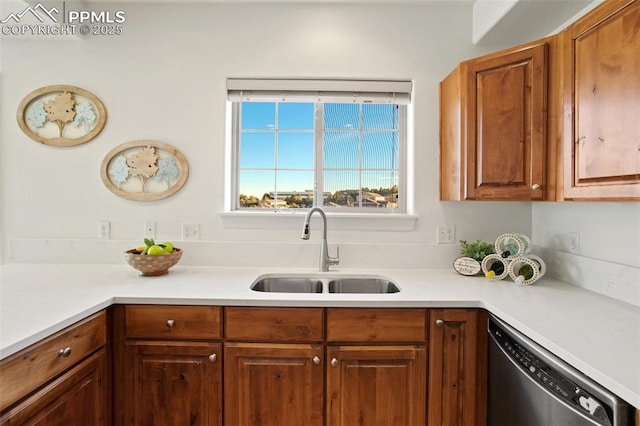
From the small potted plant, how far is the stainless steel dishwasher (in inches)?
17.9

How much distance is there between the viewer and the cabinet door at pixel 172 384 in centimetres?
135

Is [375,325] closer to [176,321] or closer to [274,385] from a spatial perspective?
[274,385]

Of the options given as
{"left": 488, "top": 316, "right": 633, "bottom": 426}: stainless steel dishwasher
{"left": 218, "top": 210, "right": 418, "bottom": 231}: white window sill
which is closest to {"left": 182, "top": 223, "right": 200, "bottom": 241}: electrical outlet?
{"left": 218, "top": 210, "right": 418, "bottom": 231}: white window sill

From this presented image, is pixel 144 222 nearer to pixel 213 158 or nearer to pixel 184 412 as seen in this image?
pixel 213 158

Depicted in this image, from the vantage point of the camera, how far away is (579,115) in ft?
4.01

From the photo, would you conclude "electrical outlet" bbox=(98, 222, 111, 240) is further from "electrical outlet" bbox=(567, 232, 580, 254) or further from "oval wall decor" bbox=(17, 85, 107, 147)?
"electrical outlet" bbox=(567, 232, 580, 254)

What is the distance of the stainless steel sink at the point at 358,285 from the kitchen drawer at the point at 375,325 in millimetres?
476

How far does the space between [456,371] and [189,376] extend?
3.84 feet

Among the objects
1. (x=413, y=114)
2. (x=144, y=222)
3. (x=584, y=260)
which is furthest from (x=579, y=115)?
(x=144, y=222)

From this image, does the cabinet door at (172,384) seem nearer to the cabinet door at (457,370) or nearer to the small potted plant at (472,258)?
the cabinet door at (457,370)

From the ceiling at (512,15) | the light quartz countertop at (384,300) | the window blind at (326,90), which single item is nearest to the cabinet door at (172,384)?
the light quartz countertop at (384,300)

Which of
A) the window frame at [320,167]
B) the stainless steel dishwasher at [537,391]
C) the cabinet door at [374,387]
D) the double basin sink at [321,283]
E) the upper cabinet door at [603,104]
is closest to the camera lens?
the stainless steel dishwasher at [537,391]

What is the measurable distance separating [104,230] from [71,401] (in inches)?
43.4

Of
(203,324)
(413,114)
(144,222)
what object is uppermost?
(413,114)
